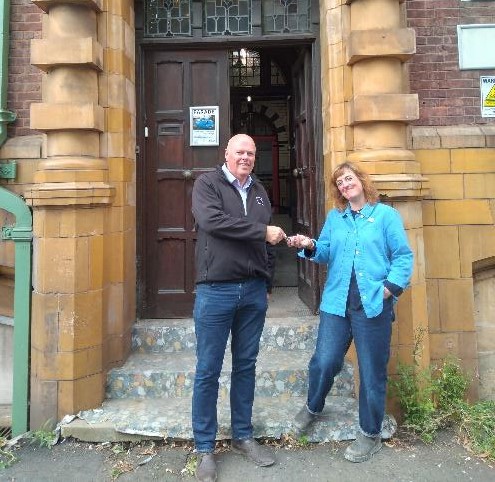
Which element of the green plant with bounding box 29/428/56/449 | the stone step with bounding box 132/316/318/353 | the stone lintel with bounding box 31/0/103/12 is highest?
the stone lintel with bounding box 31/0/103/12

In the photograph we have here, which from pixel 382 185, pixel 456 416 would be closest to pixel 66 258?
pixel 382 185

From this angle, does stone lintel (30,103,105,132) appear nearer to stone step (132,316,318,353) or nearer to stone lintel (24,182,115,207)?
stone lintel (24,182,115,207)

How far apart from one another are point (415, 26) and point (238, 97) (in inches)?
233

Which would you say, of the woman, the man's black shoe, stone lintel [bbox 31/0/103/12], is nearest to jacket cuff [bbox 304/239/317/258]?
the woman

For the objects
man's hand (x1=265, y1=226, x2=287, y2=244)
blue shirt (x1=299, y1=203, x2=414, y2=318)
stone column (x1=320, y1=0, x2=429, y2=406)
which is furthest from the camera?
stone column (x1=320, y1=0, x2=429, y2=406)

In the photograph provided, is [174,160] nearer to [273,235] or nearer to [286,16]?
[286,16]

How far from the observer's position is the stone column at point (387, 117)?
394 cm

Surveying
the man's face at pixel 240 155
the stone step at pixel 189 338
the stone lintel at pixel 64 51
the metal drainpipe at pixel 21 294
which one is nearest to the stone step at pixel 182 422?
the metal drainpipe at pixel 21 294

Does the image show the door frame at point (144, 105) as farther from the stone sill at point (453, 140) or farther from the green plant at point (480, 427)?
the green plant at point (480, 427)

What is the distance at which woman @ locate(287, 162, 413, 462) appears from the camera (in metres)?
3.11

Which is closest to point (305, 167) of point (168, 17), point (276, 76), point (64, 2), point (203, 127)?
point (203, 127)

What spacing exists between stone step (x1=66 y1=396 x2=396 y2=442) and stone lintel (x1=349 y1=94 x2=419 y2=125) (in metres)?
2.45

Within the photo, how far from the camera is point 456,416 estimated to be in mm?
3854

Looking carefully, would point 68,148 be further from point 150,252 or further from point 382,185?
point 382,185
